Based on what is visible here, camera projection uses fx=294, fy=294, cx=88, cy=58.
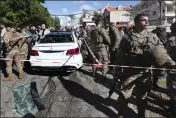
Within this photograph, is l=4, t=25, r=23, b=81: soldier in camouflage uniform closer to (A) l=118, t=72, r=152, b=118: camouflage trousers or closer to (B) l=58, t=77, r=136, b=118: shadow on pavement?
(B) l=58, t=77, r=136, b=118: shadow on pavement

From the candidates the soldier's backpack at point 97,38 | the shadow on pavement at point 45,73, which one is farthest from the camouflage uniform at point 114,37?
the shadow on pavement at point 45,73

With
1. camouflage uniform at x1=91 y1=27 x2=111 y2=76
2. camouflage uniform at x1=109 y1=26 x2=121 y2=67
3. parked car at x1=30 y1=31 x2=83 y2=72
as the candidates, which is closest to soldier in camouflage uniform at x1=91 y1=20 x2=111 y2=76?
camouflage uniform at x1=91 y1=27 x2=111 y2=76

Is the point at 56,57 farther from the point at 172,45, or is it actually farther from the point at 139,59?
the point at 139,59

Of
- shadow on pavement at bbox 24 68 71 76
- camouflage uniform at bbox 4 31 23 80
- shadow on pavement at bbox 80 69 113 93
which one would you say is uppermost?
camouflage uniform at bbox 4 31 23 80

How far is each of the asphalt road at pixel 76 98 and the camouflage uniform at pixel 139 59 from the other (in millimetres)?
477

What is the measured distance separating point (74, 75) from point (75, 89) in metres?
1.89

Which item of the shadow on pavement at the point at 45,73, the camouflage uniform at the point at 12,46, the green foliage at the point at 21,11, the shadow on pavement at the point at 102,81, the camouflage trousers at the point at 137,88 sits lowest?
the shadow on pavement at the point at 102,81

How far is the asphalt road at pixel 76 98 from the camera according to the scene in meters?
4.19

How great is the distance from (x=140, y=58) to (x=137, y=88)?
1.97 ft

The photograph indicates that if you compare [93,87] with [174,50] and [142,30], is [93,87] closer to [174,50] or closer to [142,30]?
[174,50]

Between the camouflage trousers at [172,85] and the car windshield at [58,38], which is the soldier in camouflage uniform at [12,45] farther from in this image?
the camouflage trousers at [172,85]

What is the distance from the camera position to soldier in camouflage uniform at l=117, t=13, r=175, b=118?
4750 millimetres

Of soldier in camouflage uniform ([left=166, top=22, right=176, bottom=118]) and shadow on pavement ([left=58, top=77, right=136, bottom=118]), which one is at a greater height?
soldier in camouflage uniform ([left=166, top=22, right=176, bottom=118])

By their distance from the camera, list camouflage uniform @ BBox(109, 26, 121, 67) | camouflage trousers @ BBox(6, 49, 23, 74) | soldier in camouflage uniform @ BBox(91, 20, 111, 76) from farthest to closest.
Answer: camouflage uniform @ BBox(109, 26, 121, 67) < soldier in camouflage uniform @ BBox(91, 20, 111, 76) < camouflage trousers @ BBox(6, 49, 23, 74)
